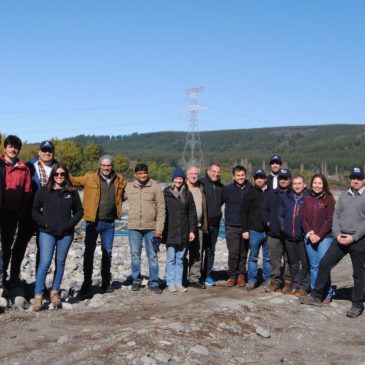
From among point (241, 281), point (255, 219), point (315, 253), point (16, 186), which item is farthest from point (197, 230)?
point (16, 186)

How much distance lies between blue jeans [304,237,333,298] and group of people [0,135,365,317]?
2 centimetres

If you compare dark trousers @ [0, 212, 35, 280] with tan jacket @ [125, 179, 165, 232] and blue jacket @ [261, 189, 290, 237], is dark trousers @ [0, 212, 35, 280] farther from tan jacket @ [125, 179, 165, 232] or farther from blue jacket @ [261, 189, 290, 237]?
blue jacket @ [261, 189, 290, 237]

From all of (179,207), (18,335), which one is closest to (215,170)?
(179,207)

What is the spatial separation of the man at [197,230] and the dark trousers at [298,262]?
163cm

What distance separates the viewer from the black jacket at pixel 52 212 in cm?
826

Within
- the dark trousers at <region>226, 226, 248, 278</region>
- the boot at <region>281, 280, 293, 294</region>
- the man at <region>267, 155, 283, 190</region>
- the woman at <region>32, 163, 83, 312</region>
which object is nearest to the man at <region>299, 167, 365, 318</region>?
the boot at <region>281, 280, 293, 294</region>

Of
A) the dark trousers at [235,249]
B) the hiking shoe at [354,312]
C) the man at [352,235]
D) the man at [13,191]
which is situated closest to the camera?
the man at [13,191]

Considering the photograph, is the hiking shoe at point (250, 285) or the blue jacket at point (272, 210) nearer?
the blue jacket at point (272, 210)

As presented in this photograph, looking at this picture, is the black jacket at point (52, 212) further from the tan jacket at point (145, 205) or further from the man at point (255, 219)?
the man at point (255, 219)

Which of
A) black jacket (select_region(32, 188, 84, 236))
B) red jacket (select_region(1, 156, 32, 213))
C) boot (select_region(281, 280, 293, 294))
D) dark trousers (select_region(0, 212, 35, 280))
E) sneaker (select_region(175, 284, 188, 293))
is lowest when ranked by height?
sneaker (select_region(175, 284, 188, 293))

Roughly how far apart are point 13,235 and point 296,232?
4660mm

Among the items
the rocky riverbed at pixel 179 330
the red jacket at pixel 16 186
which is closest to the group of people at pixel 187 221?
the red jacket at pixel 16 186

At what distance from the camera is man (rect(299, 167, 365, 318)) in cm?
851

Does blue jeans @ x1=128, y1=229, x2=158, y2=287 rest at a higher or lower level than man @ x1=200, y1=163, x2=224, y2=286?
lower
